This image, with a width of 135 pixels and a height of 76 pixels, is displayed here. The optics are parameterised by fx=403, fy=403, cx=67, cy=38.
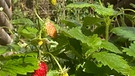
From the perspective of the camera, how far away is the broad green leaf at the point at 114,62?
85cm

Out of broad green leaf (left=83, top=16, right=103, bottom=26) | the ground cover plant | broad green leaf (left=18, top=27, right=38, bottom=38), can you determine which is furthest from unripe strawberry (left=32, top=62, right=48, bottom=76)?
broad green leaf (left=83, top=16, right=103, bottom=26)

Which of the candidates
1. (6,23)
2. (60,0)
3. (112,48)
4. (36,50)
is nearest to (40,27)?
(36,50)

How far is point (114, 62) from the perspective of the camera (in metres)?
0.87

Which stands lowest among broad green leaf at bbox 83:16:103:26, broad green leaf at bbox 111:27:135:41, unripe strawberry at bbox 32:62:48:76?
unripe strawberry at bbox 32:62:48:76

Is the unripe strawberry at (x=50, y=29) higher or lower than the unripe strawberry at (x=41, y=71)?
higher

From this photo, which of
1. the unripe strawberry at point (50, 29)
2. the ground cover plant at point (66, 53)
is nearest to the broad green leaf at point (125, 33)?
the ground cover plant at point (66, 53)

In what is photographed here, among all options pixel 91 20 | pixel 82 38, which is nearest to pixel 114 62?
pixel 82 38

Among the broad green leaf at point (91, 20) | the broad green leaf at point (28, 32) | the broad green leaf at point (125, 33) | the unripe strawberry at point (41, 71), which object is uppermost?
the broad green leaf at point (91, 20)

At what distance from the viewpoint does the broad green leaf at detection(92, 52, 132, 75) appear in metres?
0.85

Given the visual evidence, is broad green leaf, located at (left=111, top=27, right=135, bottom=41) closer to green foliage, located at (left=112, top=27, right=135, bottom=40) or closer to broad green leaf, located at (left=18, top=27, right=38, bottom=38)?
green foliage, located at (left=112, top=27, right=135, bottom=40)

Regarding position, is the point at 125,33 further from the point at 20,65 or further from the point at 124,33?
the point at 20,65

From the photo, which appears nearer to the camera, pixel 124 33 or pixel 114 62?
pixel 114 62

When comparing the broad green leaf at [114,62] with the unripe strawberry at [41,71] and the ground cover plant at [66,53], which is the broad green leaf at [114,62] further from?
the unripe strawberry at [41,71]

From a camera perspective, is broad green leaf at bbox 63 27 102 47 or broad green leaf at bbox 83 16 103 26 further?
broad green leaf at bbox 83 16 103 26
